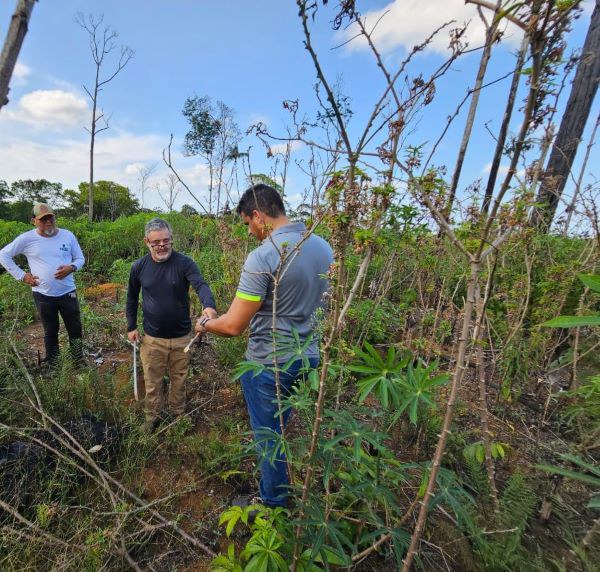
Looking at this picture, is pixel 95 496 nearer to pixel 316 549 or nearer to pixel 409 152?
pixel 316 549

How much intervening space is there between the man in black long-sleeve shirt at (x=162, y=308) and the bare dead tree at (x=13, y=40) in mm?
1268

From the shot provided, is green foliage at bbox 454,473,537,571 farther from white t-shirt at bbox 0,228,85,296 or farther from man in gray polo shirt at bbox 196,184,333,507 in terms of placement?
white t-shirt at bbox 0,228,85,296

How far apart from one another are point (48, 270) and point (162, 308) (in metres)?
1.77

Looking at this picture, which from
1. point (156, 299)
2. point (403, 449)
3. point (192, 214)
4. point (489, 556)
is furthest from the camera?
point (192, 214)

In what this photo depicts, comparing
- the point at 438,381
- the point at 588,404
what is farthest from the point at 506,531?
the point at 588,404

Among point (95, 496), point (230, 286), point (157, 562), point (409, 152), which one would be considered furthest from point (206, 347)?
point (409, 152)

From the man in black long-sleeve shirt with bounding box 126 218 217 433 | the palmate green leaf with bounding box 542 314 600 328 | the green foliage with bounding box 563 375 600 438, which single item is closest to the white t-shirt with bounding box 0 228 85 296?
the man in black long-sleeve shirt with bounding box 126 218 217 433

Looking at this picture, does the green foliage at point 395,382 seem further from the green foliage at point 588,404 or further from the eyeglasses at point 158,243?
the eyeglasses at point 158,243

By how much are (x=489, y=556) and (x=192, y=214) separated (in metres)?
8.99

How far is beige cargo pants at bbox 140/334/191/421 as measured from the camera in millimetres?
2781

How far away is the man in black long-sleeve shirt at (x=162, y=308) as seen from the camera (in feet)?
8.63

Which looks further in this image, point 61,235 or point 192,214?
point 192,214

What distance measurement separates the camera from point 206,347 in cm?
398

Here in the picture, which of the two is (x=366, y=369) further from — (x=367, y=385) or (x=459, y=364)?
(x=459, y=364)
